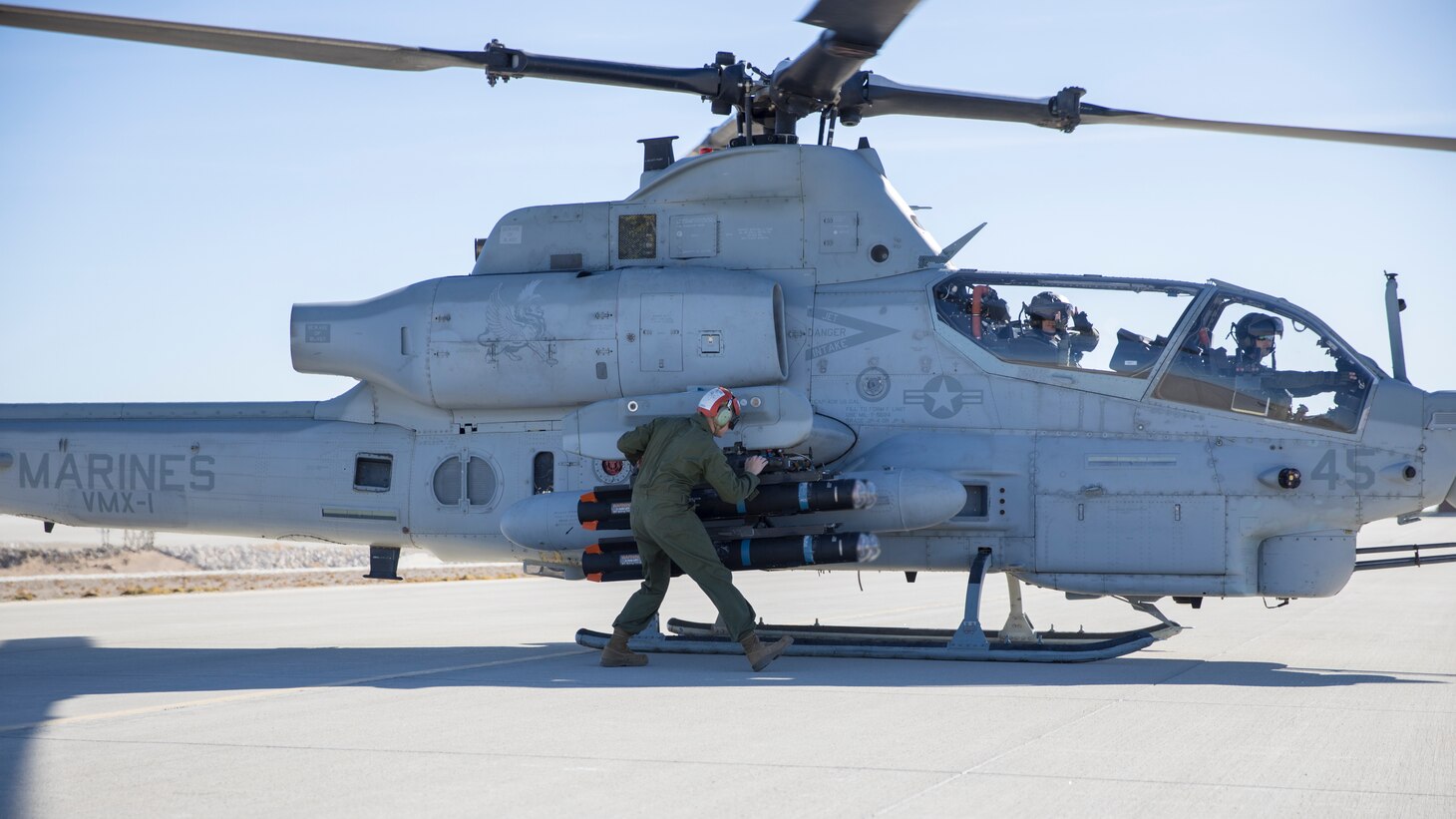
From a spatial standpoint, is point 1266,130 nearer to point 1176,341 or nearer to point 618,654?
point 1176,341

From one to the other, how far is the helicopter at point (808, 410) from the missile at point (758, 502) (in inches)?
9.6

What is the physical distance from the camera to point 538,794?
4.31m

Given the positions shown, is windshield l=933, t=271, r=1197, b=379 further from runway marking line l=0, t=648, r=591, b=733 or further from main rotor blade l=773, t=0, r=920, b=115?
runway marking line l=0, t=648, r=591, b=733

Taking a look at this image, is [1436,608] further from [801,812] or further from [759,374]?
[801,812]

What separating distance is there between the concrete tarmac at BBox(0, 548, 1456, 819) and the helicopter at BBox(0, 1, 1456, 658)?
37.5 inches

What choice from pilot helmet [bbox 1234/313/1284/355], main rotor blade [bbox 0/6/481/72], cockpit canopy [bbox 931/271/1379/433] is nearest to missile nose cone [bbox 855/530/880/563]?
cockpit canopy [bbox 931/271/1379/433]

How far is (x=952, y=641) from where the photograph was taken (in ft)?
29.1

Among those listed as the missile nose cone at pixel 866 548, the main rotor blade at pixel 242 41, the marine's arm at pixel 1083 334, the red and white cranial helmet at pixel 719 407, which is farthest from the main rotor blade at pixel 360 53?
the missile nose cone at pixel 866 548

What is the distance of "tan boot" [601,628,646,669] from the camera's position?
333 inches

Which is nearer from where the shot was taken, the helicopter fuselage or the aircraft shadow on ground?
the aircraft shadow on ground

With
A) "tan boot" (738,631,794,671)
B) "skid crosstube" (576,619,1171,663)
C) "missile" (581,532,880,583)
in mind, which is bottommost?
"skid crosstube" (576,619,1171,663)

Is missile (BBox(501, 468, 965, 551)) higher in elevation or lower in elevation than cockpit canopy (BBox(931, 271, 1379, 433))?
lower

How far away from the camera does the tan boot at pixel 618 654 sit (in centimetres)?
846

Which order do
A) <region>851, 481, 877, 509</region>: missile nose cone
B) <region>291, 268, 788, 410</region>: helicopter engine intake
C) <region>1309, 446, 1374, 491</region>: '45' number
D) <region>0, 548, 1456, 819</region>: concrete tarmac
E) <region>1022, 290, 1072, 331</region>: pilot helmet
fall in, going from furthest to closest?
<region>291, 268, 788, 410</region>: helicopter engine intake < <region>1022, 290, 1072, 331</region>: pilot helmet < <region>1309, 446, 1374, 491</region>: '45' number < <region>851, 481, 877, 509</region>: missile nose cone < <region>0, 548, 1456, 819</region>: concrete tarmac
